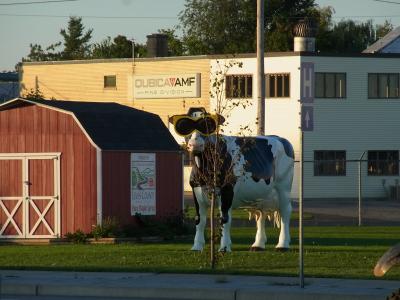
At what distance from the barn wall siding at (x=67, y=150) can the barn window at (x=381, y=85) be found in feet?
115

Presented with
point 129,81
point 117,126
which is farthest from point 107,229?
point 129,81

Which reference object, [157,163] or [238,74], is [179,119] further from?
[238,74]

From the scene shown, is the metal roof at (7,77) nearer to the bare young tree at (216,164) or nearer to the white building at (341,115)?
the white building at (341,115)

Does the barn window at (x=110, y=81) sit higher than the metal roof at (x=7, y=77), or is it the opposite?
the metal roof at (x=7, y=77)

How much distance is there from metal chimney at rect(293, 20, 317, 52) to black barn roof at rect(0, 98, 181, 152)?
33.1m

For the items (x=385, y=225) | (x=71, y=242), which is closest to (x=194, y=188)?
(x=71, y=242)

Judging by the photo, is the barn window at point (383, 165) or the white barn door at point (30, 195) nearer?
the white barn door at point (30, 195)

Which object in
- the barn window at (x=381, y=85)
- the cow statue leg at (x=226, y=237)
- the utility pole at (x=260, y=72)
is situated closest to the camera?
the cow statue leg at (x=226, y=237)

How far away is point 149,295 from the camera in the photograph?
18984mm

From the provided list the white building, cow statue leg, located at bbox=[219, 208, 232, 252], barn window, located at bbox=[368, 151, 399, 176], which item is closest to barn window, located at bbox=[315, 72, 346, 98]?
the white building

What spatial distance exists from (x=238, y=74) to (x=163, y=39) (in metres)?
10.4

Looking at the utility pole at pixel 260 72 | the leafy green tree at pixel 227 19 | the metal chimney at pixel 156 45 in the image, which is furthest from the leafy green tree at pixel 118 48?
the utility pole at pixel 260 72

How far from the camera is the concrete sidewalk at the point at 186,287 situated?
18.1 metres

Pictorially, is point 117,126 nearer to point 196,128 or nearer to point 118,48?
point 196,128
